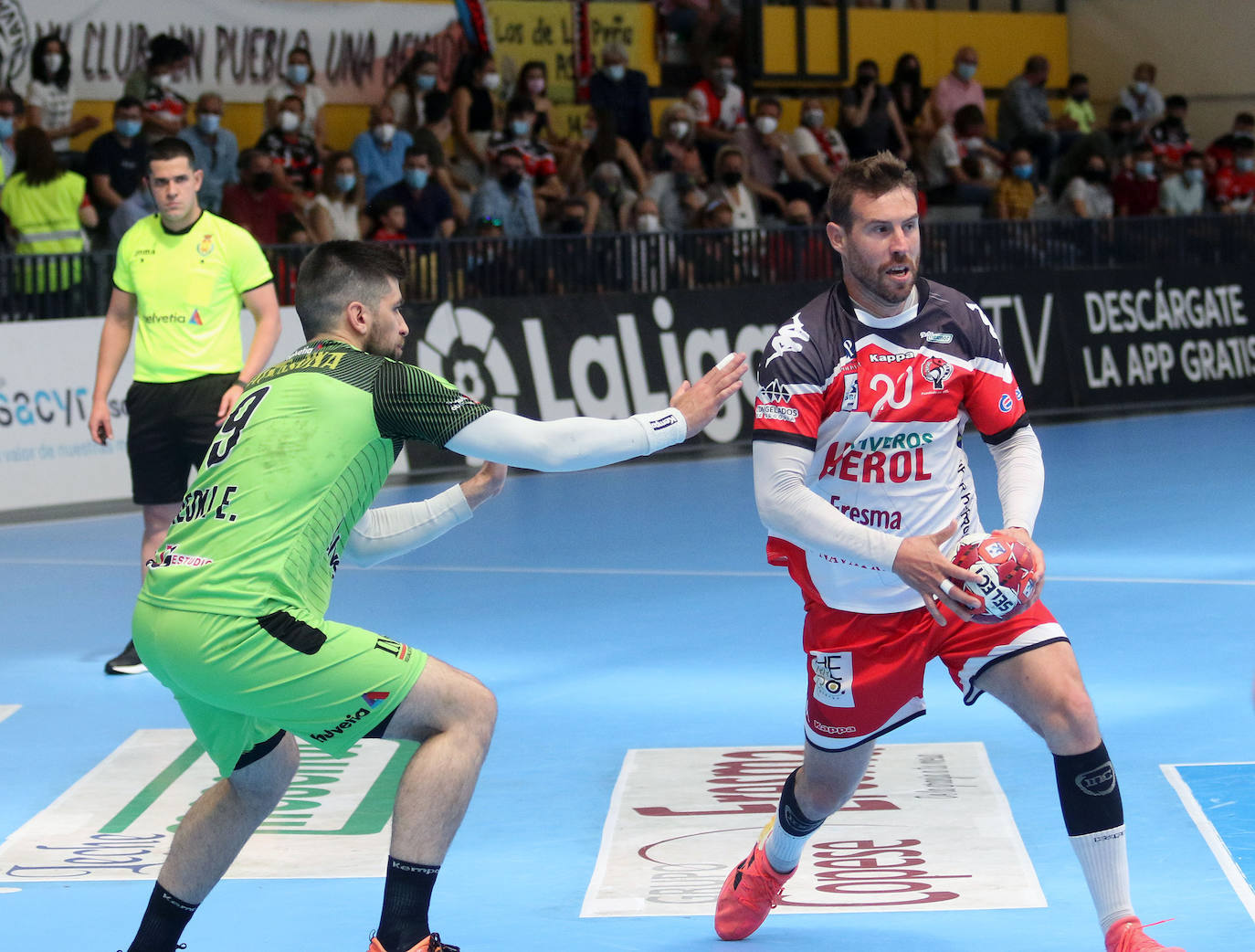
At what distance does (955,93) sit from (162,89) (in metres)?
11.0

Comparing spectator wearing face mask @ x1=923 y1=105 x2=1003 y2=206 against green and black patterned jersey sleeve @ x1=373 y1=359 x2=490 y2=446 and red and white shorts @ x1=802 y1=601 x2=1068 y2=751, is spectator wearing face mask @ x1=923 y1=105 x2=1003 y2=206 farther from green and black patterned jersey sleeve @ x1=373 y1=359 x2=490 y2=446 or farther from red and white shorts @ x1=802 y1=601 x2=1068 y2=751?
green and black patterned jersey sleeve @ x1=373 y1=359 x2=490 y2=446

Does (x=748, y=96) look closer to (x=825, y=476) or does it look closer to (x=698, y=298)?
(x=698, y=298)

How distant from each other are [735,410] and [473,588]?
6.96m

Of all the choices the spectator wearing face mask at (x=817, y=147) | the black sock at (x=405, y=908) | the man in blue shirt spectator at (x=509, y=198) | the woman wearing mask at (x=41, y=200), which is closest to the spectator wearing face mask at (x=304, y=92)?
the man in blue shirt spectator at (x=509, y=198)

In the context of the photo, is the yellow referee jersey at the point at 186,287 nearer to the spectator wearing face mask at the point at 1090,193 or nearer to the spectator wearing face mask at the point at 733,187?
the spectator wearing face mask at the point at 733,187

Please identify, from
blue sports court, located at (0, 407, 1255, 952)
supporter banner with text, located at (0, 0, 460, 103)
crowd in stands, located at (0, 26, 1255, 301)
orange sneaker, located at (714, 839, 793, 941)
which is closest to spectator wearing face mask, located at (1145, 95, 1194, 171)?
crowd in stands, located at (0, 26, 1255, 301)

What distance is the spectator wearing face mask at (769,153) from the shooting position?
2027cm

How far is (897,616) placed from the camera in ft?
15.8

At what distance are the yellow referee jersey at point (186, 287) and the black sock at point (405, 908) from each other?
4.91 meters

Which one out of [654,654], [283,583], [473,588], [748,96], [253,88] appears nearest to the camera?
[283,583]

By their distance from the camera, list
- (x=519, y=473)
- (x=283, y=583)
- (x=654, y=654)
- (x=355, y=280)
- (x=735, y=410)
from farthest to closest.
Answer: (x=735, y=410) → (x=519, y=473) → (x=654, y=654) → (x=355, y=280) → (x=283, y=583)

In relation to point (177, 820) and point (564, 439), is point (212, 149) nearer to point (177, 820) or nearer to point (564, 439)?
point (177, 820)

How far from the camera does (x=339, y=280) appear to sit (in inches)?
178

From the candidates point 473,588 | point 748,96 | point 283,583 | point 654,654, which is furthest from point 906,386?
point 748,96
